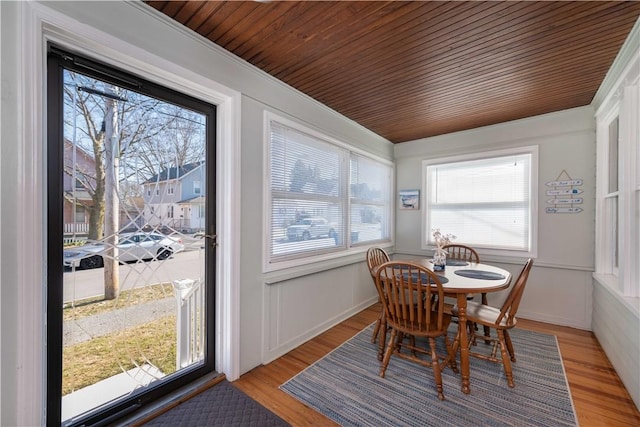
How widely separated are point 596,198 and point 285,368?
365 centimetres

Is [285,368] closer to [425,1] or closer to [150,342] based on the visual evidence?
[150,342]

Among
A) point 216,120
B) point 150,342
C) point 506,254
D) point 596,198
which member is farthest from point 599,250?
point 150,342

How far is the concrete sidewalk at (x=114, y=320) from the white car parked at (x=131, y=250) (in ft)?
1.01

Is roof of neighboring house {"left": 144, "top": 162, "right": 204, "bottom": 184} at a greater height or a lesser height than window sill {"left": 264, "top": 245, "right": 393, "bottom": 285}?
greater

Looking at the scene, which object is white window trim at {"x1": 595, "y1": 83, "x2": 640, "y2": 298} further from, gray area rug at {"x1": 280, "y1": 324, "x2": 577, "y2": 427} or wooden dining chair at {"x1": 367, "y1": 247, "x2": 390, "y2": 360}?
wooden dining chair at {"x1": 367, "y1": 247, "x2": 390, "y2": 360}

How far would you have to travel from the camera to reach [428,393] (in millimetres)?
1909

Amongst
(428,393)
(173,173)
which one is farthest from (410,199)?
(173,173)

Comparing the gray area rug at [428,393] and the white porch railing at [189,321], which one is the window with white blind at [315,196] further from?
the gray area rug at [428,393]

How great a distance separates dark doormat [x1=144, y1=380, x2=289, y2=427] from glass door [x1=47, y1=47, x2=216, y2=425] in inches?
7.3

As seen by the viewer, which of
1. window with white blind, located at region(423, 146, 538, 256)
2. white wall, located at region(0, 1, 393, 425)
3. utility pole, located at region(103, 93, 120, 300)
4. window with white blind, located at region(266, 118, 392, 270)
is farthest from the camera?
window with white blind, located at region(423, 146, 538, 256)

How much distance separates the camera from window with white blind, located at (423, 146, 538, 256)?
11.0 ft

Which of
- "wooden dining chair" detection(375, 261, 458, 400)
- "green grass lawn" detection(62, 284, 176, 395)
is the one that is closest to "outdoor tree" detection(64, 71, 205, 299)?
"green grass lawn" detection(62, 284, 176, 395)

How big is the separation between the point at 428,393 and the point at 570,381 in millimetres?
1151

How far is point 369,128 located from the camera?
374 centimetres
